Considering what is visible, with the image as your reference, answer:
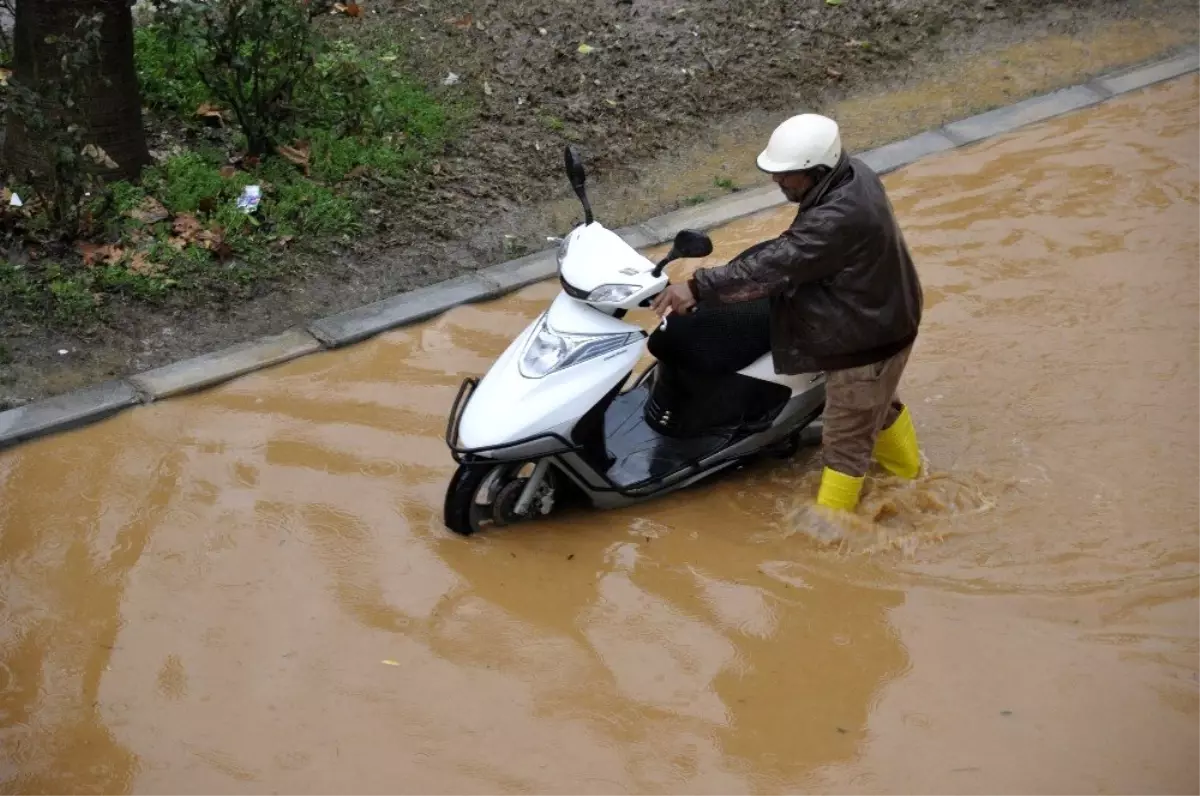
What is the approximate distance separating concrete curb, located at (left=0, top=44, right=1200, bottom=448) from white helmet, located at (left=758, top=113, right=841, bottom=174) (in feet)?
7.66

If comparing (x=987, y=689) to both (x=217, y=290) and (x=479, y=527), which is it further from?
(x=217, y=290)

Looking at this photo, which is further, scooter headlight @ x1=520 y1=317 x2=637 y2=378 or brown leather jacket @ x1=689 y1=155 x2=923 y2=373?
scooter headlight @ x1=520 y1=317 x2=637 y2=378

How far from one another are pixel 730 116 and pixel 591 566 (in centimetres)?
410

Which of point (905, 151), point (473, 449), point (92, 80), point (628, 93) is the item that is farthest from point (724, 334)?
point (92, 80)

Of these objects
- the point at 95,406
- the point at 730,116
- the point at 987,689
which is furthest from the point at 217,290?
the point at 987,689

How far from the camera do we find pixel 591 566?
461cm

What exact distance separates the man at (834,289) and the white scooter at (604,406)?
0.20 meters

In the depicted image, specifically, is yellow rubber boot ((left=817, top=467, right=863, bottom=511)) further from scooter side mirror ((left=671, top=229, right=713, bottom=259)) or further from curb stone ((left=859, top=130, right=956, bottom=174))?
curb stone ((left=859, top=130, right=956, bottom=174))

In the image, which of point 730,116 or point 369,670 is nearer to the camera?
point 369,670

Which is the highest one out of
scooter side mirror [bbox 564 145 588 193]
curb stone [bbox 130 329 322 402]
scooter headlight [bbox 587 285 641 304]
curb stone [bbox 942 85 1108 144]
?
scooter side mirror [bbox 564 145 588 193]

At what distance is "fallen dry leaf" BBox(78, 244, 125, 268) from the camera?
6.18m

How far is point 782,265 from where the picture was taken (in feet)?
14.0

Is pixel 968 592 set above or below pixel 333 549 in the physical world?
below

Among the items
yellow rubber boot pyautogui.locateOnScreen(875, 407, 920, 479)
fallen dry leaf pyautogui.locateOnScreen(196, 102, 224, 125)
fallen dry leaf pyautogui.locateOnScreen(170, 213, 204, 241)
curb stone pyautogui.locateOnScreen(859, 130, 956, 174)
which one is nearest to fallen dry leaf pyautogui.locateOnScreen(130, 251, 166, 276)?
fallen dry leaf pyautogui.locateOnScreen(170, 213, 204, 241)
